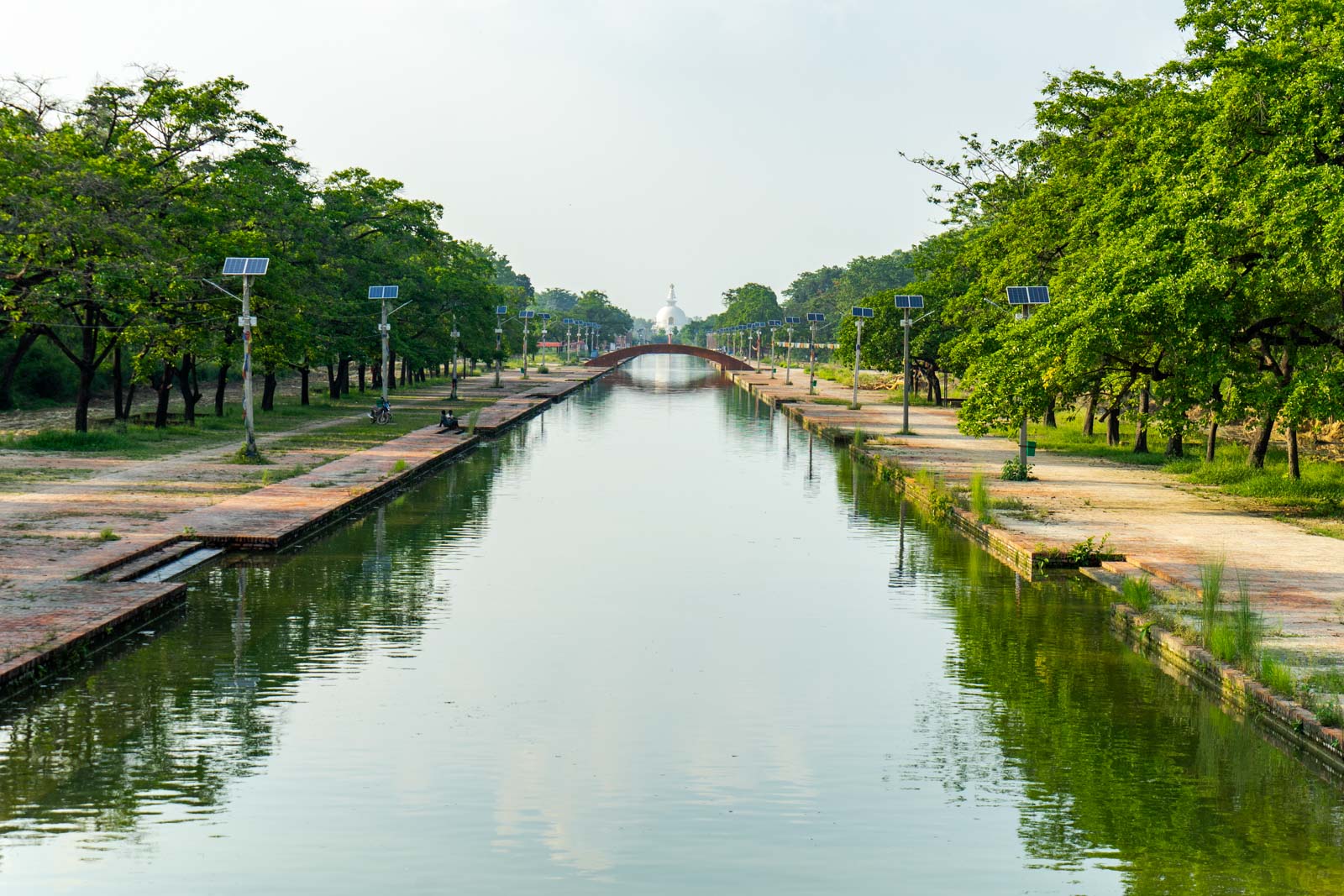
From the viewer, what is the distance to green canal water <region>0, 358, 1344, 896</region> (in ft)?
34.0

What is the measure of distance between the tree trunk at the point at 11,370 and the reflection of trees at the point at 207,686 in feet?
77.7

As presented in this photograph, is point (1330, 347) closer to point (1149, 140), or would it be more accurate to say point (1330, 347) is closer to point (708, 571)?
point (1149, 140)

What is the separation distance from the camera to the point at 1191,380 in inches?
1102

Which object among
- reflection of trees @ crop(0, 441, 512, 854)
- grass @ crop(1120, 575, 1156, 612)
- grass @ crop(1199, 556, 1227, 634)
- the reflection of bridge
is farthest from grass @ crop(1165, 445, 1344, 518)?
the reflection of bridge

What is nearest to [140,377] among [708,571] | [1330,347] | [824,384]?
[708,571]

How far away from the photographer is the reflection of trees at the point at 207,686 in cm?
1170

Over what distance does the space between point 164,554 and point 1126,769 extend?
14925 mm

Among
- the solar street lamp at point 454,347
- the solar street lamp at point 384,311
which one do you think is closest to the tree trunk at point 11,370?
the solar street lamp at point 384,311

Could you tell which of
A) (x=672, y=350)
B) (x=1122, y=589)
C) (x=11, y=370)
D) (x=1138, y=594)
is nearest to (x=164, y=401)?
(x=11, y=370)

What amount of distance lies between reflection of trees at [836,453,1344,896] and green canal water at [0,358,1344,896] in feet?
0.13

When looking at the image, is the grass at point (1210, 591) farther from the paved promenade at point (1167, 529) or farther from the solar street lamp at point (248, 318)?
the solar street lamp at point (248, 318)

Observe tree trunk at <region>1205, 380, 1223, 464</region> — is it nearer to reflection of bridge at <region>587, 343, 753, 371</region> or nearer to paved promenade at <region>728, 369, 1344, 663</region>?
paved promenade at <region>728, 369, 1344, 663</region>

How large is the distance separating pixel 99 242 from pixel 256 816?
28.5 m

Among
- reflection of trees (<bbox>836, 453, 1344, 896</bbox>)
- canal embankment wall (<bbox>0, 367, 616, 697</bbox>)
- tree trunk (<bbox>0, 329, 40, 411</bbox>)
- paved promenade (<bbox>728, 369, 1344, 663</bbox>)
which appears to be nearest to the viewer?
reflection of trees (<bbox>836, 453, 1344, 896</bbox>)
